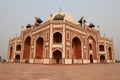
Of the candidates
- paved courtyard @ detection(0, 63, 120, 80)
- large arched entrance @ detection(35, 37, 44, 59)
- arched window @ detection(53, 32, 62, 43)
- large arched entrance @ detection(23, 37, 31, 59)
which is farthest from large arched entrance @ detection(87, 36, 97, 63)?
paved courtyard @ detection(0, 63, 120, 80)

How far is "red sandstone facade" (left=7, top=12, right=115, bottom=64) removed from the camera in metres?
25.4

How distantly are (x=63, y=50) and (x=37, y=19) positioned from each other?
13.7 m

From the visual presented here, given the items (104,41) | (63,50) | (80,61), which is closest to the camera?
(63,50)

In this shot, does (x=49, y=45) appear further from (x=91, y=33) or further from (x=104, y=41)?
(x=104, y=41)

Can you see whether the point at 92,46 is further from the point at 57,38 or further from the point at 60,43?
the point at 60,43

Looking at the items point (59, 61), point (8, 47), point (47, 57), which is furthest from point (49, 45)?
point (8, 47)

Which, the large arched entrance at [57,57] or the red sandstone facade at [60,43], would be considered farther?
the large arched entrance at [57,57]

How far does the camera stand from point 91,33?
114ft

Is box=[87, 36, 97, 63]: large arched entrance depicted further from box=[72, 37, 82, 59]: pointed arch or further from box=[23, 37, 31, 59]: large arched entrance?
box=[23, 37, 31, 59]: large arched entrance

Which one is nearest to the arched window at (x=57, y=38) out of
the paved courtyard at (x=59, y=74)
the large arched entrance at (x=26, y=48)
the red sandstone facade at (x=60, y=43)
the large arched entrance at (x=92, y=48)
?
the red sandstone facade at (x=60, y=43)

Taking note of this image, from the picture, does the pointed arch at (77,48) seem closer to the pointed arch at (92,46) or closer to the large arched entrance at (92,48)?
the large arched entrance at (92,48)

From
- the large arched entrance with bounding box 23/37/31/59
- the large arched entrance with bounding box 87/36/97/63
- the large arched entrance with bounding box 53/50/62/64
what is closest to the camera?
the large arched entrance with bounding box 53/50/62/64

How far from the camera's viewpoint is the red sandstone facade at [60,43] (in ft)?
83.4

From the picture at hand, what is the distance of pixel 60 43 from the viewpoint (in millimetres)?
25688
